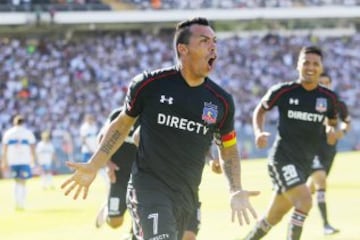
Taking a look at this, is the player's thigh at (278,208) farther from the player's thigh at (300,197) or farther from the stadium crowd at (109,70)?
the stadium crowd at (109,70)

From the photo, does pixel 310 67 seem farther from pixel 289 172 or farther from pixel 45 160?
pixel 45 160

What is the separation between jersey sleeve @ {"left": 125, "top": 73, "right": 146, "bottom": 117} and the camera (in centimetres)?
737

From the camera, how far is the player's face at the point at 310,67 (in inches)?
445

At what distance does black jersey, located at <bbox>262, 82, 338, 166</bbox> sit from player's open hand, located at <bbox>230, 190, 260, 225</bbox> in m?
4.17

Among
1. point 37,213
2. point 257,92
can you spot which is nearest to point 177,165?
point 37,213

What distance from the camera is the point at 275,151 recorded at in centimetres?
1157

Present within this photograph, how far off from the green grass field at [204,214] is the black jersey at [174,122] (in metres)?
6.95

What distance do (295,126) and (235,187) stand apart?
4043mm

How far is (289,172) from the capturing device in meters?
11.2

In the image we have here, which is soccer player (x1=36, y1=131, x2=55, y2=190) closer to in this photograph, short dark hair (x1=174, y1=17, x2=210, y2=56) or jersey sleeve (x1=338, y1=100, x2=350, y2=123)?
jersey sleeve (x1=338, y1=100, x2=350, y2=123)

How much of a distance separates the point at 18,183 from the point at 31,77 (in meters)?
21.3

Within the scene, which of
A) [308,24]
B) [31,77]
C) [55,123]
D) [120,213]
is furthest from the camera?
[308,24]

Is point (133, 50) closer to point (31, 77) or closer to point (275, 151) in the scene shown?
point (31, 77)

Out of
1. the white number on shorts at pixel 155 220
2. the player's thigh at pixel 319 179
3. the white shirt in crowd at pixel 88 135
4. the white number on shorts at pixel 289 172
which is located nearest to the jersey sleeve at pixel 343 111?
Result: the white number on shorts at pixel 289 172
